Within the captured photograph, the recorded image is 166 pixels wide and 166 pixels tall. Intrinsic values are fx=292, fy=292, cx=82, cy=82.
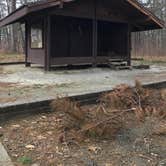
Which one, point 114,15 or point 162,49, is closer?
point 114,15

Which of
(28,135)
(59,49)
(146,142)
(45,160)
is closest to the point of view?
(45,160)

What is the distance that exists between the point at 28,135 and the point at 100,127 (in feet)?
3.00

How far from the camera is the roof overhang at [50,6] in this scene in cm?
1012

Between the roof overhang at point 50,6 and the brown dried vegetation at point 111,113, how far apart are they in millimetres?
6126

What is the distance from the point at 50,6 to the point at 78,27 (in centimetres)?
363

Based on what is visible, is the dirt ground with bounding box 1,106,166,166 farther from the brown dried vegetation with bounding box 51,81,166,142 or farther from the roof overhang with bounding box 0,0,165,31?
the roof overhang with bounding box 0,0,165,31

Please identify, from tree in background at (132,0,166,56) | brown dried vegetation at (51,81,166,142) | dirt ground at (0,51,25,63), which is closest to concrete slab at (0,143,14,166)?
brown dried vegetation at (51,81,166,142)

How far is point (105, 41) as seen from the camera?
15.5m

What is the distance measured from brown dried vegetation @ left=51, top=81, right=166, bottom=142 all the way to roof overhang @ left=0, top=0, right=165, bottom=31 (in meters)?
6.13

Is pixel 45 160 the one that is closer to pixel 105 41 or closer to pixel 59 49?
pixel 59 49

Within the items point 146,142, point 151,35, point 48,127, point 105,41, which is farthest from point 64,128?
point 151,35

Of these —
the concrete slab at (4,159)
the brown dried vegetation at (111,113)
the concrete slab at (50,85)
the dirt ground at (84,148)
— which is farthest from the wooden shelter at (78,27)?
the concrete slab at (4,159)

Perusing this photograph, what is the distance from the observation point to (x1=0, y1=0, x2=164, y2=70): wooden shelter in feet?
36.3

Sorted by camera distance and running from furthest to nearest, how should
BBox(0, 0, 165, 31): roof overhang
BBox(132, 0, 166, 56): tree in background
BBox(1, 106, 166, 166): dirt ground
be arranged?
1. BBox(132, 0, 166, 56): tree in background
2. BBox(0, 0, 165, 31): roof overhang
3. BBox(1, 106, 166, 166): dirt ground
